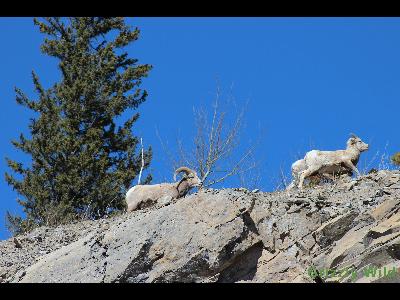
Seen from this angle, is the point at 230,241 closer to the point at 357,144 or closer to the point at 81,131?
the point at 357,144

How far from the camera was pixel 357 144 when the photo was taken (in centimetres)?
1595

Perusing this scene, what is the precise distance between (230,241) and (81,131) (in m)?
15.5

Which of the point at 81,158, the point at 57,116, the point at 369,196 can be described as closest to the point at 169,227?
the point at 369,196

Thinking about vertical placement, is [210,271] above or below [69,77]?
below

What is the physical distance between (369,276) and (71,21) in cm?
2166

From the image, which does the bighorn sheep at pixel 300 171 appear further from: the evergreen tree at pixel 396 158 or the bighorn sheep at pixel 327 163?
the evergreen tree at pixel 396 158

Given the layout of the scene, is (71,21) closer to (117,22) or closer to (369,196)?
(117,22)

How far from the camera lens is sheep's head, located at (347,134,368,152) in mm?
15928

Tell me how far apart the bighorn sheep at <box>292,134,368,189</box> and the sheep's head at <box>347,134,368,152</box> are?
0.08 metres

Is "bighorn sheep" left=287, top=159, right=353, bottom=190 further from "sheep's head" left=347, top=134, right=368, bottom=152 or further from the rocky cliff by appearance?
the rocky cliff
